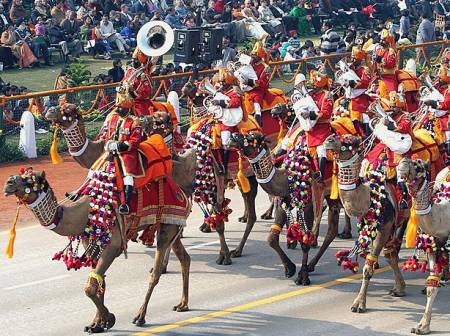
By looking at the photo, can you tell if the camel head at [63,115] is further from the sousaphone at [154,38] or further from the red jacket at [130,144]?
the sousaphone at [154,38]

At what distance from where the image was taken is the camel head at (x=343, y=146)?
15742 millimetres

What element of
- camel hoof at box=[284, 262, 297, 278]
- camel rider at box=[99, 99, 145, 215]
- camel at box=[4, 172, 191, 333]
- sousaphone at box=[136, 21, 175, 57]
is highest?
sousaphone at box=[136, 21, 175, 57]

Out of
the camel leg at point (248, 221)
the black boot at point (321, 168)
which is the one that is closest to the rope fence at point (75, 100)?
the camel leg at point (248, 221)

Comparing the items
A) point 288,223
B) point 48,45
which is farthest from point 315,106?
point 48,45

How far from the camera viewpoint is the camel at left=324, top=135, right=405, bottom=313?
52.1 feet

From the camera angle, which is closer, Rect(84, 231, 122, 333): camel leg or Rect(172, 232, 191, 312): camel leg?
Rect(84, 231, 122, 333): camel leg

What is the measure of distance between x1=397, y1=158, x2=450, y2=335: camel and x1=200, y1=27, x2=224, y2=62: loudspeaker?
42.2ft

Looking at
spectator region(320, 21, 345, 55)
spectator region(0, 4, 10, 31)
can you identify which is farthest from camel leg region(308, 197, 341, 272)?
spectator region(0, 4, 10, 31)

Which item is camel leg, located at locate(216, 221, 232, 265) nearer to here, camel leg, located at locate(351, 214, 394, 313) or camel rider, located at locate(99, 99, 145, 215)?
camel rider, located at locate(99, 99, 145, 215)

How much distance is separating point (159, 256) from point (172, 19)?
24.8m

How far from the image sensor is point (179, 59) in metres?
28.3

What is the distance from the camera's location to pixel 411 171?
14852mm

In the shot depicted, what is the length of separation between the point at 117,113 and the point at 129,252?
2.91m

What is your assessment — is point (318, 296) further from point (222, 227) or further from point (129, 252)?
point (129, 252)
